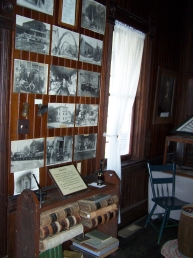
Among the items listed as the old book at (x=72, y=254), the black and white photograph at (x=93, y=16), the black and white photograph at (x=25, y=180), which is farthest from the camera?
the black and white photograph at (x=93, y=16)

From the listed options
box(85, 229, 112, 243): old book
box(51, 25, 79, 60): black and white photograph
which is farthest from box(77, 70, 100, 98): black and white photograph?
box(85, 229, 112, 243): old book

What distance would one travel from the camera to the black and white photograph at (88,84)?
9.71 ft

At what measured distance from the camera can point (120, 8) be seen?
3381 mm

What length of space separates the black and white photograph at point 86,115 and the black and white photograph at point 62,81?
0.19 meters

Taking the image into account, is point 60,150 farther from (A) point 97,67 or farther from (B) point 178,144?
(B) point 178,144

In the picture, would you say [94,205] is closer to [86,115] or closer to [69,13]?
[86,115]

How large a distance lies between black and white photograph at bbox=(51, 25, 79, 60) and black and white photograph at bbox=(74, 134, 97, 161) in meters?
0.84

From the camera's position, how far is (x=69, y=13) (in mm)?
2729

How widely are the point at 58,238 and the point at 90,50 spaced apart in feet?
6.13

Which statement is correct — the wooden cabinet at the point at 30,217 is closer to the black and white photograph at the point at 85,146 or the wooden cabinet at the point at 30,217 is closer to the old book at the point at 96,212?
the old book at the point at 96,212

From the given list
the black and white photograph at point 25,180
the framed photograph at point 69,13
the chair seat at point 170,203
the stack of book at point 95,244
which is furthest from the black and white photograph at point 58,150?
the chair seat at point 170,203

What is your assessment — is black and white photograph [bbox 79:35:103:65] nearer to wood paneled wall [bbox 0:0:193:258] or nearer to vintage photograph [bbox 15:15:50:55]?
wood paneled wall [bbox 0:0:193:258]

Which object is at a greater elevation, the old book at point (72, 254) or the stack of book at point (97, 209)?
the stack of book at point (97, 209)

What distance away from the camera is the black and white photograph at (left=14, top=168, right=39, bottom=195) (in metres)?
2.46
